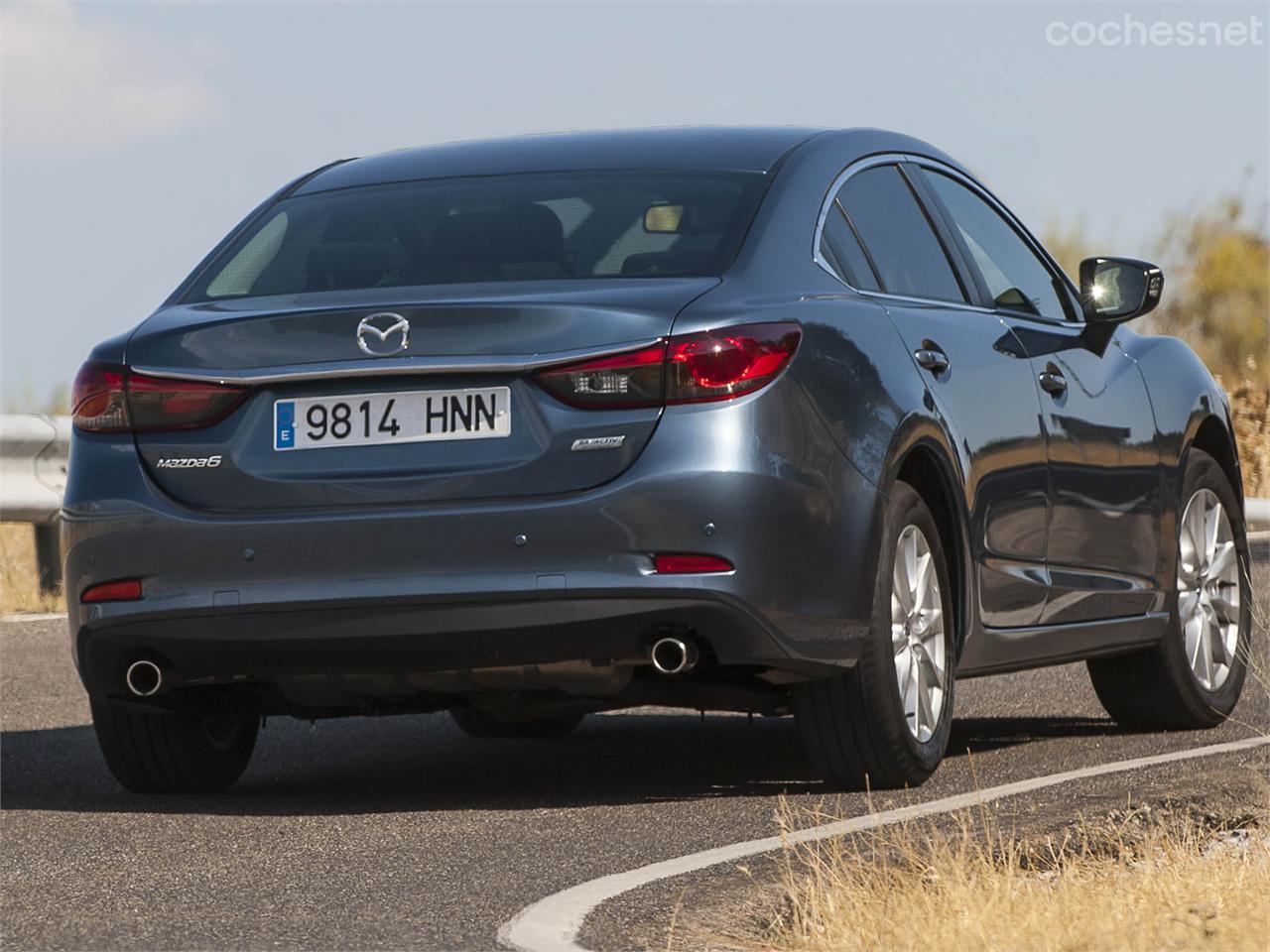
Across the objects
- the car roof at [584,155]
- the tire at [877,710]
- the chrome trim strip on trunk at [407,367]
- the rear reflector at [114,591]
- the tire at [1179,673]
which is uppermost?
the car roof at [584,155]

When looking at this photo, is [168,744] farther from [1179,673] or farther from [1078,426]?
[1179,673]

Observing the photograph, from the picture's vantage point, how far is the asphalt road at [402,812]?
5.02 metres

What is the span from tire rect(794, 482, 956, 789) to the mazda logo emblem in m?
1.28

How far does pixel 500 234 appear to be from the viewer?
6.60 m

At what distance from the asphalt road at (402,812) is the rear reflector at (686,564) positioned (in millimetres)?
606

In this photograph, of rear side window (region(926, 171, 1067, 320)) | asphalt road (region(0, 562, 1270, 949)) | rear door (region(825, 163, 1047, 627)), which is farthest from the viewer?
rear side window (region(926, 171, 1067, 320))

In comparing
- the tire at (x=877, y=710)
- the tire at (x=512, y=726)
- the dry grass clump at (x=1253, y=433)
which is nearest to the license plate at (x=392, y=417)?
the tire at (x=877, y=710)

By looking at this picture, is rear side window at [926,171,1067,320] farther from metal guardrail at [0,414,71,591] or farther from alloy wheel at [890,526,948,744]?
metal guardrail at [0,414,71,591]

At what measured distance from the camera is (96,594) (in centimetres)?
632

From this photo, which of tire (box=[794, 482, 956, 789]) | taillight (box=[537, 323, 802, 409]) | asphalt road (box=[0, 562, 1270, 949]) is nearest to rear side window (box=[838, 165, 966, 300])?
tire (box=[794, 482, 956, 789])

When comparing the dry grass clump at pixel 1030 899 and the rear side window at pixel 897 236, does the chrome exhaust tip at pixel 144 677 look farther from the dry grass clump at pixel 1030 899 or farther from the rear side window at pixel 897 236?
the rear side window at pixel 897 236

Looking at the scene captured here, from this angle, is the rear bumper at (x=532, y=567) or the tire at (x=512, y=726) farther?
the tire at (x=512, y=726)

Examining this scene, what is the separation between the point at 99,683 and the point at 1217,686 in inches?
150

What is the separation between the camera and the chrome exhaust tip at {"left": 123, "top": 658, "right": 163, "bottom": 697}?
20.7 feet
